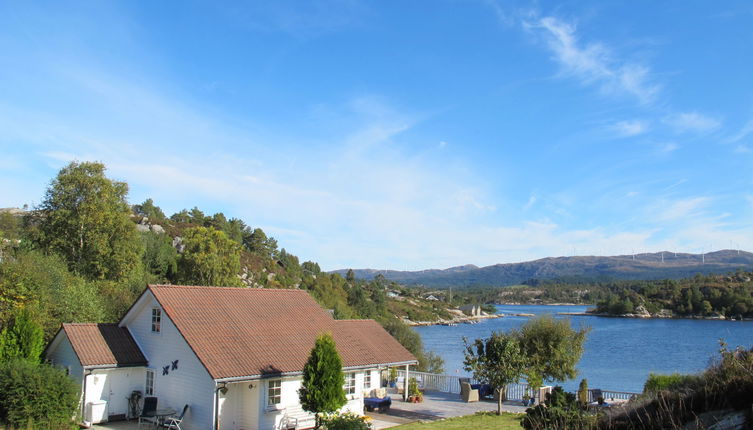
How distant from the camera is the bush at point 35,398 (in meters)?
15.8

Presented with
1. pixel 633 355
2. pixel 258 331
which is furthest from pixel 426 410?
pixel 633 355

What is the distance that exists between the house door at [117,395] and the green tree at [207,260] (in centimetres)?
2738

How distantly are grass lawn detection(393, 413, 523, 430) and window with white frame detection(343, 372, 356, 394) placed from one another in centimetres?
285

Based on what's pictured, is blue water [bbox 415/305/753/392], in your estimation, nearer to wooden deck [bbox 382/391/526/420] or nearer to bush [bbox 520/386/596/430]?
wooden deck [bbox 382/391/526/420]

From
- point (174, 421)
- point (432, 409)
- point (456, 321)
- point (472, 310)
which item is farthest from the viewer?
point (472, 310)

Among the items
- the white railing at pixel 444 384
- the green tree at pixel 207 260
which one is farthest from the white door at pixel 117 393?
the green tree at pixel 207 260

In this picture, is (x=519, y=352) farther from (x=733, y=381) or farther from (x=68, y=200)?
(x=68, y=200)

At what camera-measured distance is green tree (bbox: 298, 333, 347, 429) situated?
54.2 ft

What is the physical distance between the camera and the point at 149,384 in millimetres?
19359

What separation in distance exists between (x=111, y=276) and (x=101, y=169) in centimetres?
731

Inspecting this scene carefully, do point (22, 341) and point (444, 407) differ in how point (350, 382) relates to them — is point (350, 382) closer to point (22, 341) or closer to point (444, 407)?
point (444, 407)

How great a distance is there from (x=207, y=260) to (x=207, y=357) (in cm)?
3048

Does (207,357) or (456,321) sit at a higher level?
(207,357)

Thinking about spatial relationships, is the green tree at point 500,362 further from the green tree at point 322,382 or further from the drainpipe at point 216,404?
the drainpipe at point 216,404
